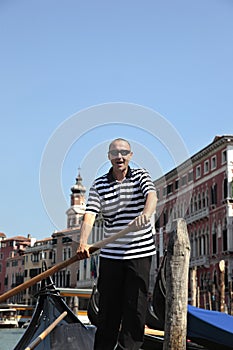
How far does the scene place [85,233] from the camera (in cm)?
162

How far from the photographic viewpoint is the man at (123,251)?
5.08 feet

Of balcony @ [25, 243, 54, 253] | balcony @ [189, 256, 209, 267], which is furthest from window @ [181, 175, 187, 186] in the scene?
balcony @ [25, 243, 54, 253]

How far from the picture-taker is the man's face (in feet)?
5.18

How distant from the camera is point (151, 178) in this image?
1.61m

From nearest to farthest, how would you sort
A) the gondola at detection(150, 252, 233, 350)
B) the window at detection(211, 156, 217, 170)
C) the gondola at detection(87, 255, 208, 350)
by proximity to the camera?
the gondola at detection(150, 252, 233, 350) < the gondola at detection(87, 255, 208, 350) < the window at detection(211, 156, 217, 170)

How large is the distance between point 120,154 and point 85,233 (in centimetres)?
23

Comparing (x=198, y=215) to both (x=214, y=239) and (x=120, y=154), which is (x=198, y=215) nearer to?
(x=214, y=239)

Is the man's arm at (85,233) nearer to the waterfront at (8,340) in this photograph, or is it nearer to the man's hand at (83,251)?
the man's hand at (83,251)

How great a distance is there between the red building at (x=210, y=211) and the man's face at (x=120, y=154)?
37.4ft

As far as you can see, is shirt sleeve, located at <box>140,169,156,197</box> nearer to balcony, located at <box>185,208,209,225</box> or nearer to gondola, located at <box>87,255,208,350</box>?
gondola, located at <box>87,255,208,350</box>

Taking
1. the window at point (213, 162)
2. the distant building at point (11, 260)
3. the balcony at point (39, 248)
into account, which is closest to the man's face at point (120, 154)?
the window at point (213, 162)

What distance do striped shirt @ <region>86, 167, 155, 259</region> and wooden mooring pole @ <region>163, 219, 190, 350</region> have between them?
824 mm

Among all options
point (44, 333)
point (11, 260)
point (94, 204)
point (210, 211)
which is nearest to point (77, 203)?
point (11, 260)

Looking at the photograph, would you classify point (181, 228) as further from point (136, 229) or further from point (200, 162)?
point (200, 162)
